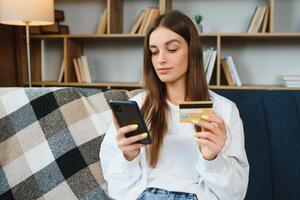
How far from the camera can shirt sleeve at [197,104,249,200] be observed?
101 cm

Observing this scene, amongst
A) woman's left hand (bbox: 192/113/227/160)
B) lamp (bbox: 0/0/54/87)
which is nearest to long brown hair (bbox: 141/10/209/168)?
woman's left hand (bbox: 192/113/227/160)

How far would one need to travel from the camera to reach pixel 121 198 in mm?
1174

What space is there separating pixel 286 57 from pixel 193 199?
204 centimetres

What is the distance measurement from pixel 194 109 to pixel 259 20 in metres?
1.89

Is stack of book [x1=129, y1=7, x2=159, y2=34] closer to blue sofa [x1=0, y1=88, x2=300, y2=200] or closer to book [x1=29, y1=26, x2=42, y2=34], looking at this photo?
book [x1=29, y1=26, x2=42, y2=34]

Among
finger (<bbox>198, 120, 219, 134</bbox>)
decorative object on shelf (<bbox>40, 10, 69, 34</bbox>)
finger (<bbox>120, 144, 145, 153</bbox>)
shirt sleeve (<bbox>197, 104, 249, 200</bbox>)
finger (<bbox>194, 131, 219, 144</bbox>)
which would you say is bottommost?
shirt sleeve (<bbox>197, 104, 249, 200</bbox>)

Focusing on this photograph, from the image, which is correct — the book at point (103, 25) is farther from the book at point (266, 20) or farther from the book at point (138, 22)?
the book at point (266, 20)

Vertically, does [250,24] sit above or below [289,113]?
above

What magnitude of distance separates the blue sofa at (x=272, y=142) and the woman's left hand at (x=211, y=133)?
0.51 m

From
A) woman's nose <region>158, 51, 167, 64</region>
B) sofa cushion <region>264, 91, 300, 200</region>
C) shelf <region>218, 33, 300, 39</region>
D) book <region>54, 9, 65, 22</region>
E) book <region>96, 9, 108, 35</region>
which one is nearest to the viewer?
woman's nose <region>158, 51, 167, 64</region>

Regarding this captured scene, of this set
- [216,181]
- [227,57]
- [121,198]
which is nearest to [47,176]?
[121,198]

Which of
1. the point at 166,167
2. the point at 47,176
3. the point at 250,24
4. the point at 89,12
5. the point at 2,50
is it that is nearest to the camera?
the point at 166,167

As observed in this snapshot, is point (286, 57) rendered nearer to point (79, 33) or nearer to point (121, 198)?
point (79, 33)

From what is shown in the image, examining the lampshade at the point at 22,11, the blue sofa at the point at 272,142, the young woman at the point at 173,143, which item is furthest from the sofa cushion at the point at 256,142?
the lampshade at the point at 22,11
